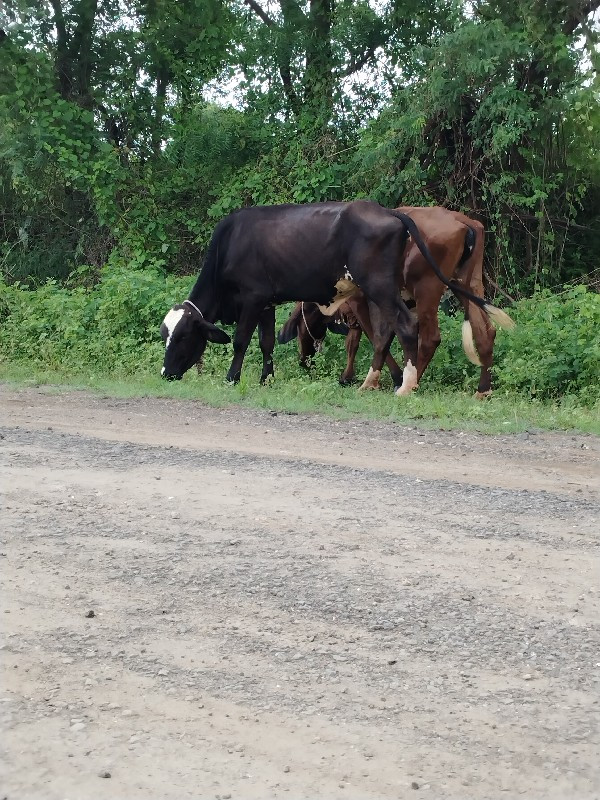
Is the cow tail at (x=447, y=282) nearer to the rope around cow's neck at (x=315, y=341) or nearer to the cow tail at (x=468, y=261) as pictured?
the cow tail at (x=468, y=261)

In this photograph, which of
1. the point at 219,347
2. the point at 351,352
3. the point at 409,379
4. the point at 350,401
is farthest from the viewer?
the point at 219,347

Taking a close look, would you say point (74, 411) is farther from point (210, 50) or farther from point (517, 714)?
point (210, 50)

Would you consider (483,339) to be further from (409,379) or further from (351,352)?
(351,352)

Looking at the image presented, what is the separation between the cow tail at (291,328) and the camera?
1374 centimetres

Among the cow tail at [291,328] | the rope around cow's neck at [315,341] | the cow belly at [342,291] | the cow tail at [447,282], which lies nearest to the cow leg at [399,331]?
the cow belly at [342,291]

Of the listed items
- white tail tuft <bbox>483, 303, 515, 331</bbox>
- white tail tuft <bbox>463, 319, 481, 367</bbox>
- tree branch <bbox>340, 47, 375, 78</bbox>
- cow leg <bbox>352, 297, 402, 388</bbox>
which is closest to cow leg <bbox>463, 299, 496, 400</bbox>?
white tail tuft <bbox>463, 319, 481, 367</bbox>

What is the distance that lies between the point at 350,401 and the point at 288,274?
2359 millimetres

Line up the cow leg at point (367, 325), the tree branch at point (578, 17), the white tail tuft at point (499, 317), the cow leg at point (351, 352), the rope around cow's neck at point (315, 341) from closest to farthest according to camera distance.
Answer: the white tail tuft at point (499, 317) → the cow leg at point (367, 325) → the cow leg at point (351, 352) → the rope around cow's neck at point (315, 341) → the tree branch at point (578, 17)

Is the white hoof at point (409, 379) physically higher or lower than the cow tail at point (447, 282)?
lower

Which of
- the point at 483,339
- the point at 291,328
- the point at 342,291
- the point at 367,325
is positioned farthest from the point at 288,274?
the point at 483,339

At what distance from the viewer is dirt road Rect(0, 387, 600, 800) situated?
3250 mm

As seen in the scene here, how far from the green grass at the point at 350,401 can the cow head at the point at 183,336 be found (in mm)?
182

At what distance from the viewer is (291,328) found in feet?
45.2

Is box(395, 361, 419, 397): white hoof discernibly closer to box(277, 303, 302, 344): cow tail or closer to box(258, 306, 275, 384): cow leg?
box(258, 306, 275, 384): cow leg
